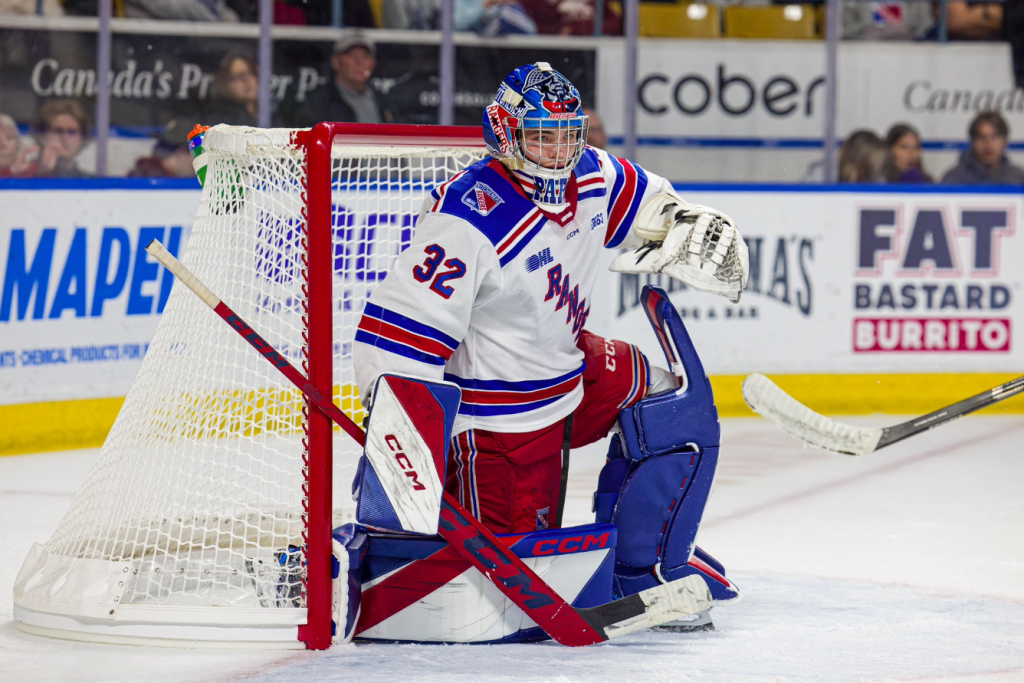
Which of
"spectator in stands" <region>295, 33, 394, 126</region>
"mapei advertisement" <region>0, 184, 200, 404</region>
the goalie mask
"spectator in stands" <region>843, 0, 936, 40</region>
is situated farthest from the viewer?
"spectator in stands" <region>843, 0, 936, 40</region>

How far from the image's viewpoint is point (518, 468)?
2.75 meters

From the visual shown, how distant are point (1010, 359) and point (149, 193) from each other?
317 centimetres

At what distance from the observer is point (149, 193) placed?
495 cm

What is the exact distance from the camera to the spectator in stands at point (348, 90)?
5.87 meters

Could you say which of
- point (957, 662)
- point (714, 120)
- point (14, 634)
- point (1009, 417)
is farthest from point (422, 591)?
point (714, 120)

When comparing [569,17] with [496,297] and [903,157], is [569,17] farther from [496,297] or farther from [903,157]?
[496,297]

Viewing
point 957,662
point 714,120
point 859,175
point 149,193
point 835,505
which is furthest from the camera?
point 714,120

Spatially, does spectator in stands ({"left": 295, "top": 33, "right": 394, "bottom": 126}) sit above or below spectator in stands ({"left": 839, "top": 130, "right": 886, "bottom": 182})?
above

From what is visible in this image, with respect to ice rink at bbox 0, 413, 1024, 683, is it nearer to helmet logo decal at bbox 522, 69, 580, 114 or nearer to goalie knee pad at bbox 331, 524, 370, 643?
goalie knee pad at bbox 331, 524, 370, 643

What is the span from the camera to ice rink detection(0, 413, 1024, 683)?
252 centimetres

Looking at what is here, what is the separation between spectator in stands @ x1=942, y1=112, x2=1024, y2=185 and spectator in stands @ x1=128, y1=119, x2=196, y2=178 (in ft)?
9.56

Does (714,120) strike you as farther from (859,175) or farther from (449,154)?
(449,154)

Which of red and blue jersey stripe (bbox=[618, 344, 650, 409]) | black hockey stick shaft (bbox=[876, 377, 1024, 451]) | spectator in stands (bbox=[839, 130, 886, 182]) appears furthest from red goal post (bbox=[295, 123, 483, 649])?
spectator in stands (bbox=[839, 130, 886, 182])

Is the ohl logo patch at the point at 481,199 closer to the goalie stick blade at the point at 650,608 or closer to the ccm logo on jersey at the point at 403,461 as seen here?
the ccm logo on jersey at the point at 403,461
